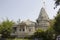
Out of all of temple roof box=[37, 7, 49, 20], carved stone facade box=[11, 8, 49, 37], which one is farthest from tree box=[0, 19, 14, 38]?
temple roof box=[37, 7, 49, 20]

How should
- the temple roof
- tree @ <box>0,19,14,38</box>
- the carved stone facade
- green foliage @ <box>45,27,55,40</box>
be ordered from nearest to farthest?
green foliage @ <box>45,27,55,40</box> → tree @ <box>0,19,14,38</box> → the carved stone facade → the temple roof

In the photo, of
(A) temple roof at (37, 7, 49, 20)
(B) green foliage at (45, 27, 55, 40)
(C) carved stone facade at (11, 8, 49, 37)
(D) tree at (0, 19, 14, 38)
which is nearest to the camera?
(B) green foliage at (45, 27, 55, 40)

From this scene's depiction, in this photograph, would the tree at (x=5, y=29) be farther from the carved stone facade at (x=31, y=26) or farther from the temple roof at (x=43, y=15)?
the temple roof at (x=43, y=15)

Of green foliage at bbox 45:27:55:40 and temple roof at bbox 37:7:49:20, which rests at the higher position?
temple roof at bbox 37:7:49:20

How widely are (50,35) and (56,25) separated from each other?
566 cm

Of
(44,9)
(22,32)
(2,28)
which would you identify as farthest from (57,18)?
(44,9)

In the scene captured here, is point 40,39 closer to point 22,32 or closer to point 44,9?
point 22,32

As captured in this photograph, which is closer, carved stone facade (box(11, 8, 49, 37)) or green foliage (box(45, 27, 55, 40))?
green foliage (box(45, 27, 55, 40))

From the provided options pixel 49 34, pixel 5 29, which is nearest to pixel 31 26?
pixel 5 29

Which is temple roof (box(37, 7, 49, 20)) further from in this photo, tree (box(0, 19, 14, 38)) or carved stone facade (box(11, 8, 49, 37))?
tree (box(0, 19, 14, 38))

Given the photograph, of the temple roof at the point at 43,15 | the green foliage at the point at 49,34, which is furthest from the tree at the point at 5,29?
the temple roof at the point at 43,15

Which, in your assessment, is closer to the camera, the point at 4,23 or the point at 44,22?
the point at 4,23

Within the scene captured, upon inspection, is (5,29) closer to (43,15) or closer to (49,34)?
(49,34)

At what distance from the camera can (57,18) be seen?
3956 cm
